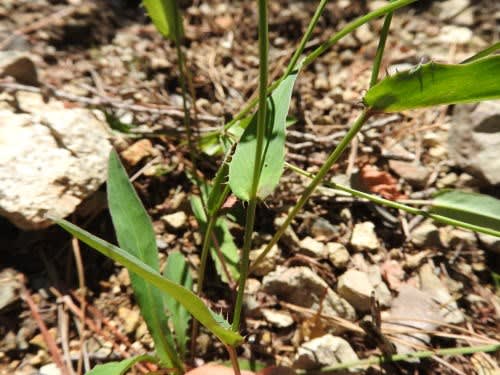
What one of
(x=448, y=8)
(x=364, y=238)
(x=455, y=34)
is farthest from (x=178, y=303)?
(x=448, y=8)

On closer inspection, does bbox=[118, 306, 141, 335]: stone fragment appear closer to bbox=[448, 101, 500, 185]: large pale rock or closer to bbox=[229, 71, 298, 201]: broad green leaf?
bbox=[229, 71, 298, 201]: broad green leaf

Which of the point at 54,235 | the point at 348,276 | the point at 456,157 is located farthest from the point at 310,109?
the point at 54,235

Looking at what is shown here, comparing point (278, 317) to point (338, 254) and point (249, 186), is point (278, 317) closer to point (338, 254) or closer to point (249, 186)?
point (338, 254)

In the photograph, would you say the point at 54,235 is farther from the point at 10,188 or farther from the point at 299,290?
the point at 299,290

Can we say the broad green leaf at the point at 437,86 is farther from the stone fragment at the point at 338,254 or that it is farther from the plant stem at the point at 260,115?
the stone fragment at the point at 338,254

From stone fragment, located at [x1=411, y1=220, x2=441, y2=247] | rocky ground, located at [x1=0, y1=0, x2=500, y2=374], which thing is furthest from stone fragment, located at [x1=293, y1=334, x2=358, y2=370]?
stone fragment, located at [x1=411, y1=220, x2=441, y2=247]

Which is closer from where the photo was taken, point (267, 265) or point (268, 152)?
point (268, 152)
